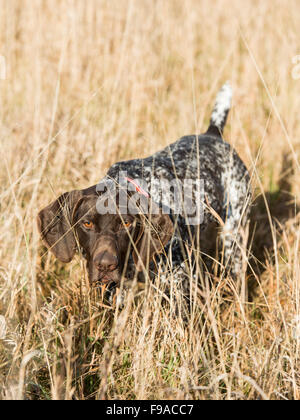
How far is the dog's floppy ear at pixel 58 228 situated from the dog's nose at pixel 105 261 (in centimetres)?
31

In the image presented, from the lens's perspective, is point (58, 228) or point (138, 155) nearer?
point (58, 228)

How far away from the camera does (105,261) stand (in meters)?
2.65

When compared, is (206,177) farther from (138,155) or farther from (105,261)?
(105,261)

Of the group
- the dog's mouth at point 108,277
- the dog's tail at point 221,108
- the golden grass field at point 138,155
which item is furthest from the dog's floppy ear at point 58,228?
the dog's tail at point 221,108

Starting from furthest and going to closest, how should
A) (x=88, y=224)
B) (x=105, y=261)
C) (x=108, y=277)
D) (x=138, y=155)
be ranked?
1. (x=138, y=155)
2. (x=88, y=224)
3. (x=108, y=277)
4. (x=105, y=261)

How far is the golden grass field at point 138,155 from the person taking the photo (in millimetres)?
2463

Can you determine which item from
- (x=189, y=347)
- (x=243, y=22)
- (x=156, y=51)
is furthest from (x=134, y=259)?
(x=243, y=22)

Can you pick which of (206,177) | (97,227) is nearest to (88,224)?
(97,227)

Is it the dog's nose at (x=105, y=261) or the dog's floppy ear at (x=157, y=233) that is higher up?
the dog's floppy ear at (x=157, y=233)

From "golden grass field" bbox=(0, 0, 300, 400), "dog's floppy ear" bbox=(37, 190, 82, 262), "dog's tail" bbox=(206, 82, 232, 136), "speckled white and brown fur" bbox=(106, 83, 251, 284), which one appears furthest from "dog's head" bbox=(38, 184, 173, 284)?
"dog's tail" bbox=(206, 82, 232, 136)

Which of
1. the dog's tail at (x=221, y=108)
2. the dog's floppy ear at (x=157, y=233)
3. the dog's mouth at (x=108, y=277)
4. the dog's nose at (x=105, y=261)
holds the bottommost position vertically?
the dog's mouth at (x=108, y=277)

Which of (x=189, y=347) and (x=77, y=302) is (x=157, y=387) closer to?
(x=189, y=347)

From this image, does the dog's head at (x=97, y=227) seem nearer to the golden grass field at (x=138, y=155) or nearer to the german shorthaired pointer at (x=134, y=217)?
the german shorthaired pointer at (x=134, y=217)

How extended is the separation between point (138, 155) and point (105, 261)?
5.33ft
